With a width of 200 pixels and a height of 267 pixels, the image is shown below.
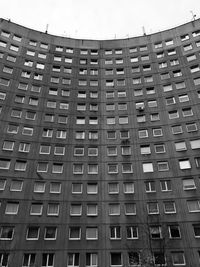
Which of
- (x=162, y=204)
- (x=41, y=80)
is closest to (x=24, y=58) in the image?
(x=41, y=80)

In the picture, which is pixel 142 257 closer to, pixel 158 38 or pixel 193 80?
pixel 193 80

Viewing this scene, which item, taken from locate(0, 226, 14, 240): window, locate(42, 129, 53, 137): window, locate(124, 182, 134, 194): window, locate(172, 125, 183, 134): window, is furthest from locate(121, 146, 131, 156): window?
locate(0, 226, 14, 240): window

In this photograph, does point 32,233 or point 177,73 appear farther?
point 177,73

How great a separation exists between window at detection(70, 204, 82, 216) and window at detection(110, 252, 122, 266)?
5793mm

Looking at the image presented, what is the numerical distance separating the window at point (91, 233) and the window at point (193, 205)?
11003mm

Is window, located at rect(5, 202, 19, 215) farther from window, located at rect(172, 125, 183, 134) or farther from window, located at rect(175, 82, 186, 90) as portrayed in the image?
window, located at rect(175, 82, 186, 90)

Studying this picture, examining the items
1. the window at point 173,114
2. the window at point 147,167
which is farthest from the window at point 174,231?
the window at point 173,114

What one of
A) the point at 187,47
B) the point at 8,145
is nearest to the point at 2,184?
the point at 8,145

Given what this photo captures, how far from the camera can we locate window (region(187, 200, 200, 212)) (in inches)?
1104

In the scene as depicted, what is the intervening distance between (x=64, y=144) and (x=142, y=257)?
1685 cm

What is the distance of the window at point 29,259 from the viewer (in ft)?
82.9

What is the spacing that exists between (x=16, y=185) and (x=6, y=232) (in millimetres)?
5389

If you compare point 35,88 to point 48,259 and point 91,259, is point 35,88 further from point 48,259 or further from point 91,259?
point 91,259

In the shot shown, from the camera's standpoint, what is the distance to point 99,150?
33750 millimetres
